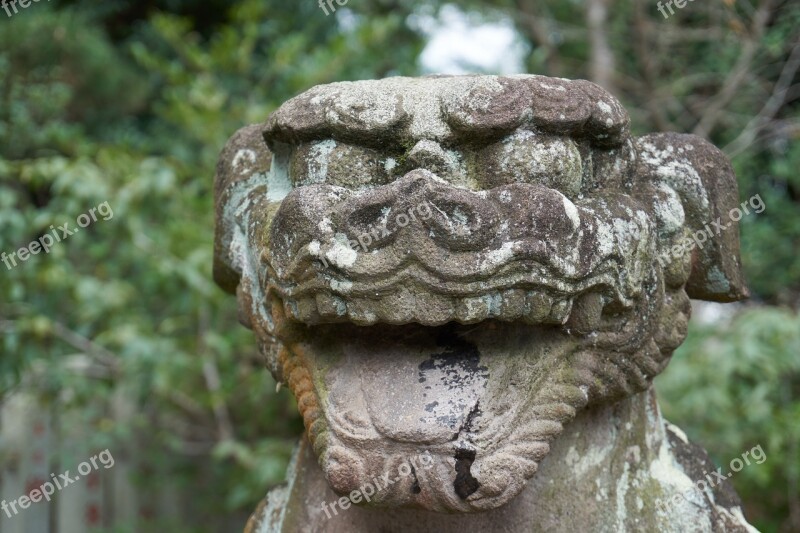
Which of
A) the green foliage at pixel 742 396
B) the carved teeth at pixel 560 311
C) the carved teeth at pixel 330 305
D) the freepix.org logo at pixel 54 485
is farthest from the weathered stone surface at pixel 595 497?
the freepix.org logo at pixel 54 485

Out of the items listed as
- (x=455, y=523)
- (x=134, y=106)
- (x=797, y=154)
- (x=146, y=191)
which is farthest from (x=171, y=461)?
(x=797, y=154)

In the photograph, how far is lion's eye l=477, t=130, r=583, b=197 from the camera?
3.31 feet

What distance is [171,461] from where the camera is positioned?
3.02m

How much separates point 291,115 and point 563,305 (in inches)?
16.4

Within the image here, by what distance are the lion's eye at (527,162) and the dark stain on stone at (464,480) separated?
1.07 feet

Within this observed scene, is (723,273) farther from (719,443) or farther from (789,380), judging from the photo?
(789,380)

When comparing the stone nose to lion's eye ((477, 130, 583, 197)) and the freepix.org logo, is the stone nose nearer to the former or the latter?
lion's eye ((477, 130, 583, 197))

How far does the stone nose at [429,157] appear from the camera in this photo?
102cm

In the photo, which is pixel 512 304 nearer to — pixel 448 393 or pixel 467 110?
pixel 448 393

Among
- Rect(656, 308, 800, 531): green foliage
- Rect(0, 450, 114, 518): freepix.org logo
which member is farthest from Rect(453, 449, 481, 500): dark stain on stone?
Rect(0, 450, 114, 518): freepix.org logo

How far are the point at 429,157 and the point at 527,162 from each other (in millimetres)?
117

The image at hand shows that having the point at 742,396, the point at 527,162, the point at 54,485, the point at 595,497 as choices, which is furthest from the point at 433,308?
the point at 54,485

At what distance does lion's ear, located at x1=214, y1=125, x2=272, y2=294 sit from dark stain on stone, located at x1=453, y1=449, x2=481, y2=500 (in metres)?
0.47

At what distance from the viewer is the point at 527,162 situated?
1.01m
